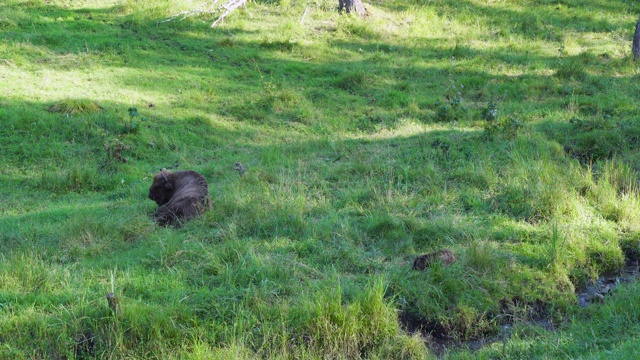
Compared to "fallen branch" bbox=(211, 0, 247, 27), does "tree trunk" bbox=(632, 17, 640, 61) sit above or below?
below

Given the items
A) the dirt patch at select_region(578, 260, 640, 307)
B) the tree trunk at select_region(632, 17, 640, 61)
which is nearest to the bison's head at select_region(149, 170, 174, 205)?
the dirt patch at select_region(578, 260, 640, 307)

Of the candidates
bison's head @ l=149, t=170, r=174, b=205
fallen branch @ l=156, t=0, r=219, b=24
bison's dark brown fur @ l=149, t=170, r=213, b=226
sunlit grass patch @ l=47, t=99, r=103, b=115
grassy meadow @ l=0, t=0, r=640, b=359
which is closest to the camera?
grassy meadow @ l=0, t=0, r=640, b=359

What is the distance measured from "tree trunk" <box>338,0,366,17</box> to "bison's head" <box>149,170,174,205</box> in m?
8.88

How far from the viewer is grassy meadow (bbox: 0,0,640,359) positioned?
5715 millimetres

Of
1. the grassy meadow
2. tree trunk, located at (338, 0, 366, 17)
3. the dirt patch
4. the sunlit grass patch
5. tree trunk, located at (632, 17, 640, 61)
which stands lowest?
the dirt patch

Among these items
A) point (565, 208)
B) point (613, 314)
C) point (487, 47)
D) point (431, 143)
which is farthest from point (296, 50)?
point (613, 314)

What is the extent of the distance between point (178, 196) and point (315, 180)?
72.1 inches

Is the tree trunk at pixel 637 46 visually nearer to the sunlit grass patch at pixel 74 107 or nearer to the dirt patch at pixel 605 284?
the dirt patch at pixel 605 284

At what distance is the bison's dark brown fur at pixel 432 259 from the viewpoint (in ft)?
21.3

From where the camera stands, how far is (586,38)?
15.6 meters

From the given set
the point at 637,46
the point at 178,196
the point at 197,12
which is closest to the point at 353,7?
the point at 197,12

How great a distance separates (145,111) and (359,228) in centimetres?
517

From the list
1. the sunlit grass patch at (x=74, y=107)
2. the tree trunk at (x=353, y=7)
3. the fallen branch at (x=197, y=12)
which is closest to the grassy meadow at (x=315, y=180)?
the sunlit grass patch at (x=74, y=107)

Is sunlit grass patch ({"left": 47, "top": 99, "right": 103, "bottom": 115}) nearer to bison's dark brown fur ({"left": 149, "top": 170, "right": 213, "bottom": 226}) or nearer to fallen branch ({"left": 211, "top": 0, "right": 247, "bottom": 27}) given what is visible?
bison's dark brown fur ({"left": 149, "top": 170, "right": 213, "bottom": 226})
